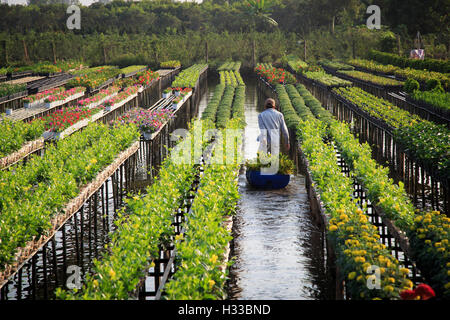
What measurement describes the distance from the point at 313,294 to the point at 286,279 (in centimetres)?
63

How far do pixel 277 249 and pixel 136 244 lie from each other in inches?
150

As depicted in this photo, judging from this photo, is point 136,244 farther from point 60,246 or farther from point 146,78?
point 146,78

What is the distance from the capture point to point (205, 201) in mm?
9656

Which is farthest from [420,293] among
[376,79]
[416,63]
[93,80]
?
[416,63]

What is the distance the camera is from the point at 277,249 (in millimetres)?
11055

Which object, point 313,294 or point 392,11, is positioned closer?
point 313,294

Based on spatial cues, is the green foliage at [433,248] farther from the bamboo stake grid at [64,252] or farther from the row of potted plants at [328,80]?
the row of potted plants at [328,80]

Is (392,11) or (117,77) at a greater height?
(392,11)

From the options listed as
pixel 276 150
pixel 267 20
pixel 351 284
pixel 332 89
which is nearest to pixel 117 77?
pixel 332 89

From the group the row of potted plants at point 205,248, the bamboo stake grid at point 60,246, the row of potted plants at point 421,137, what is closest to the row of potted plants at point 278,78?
the row of potted plants at point 421,137

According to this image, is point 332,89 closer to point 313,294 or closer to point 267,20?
point 313,294

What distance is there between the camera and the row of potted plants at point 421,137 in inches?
497

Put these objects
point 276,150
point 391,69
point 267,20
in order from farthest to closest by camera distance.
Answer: point 267,20, point 391,69, point 276,150

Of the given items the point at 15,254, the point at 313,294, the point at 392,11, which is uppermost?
the point at 392,11
